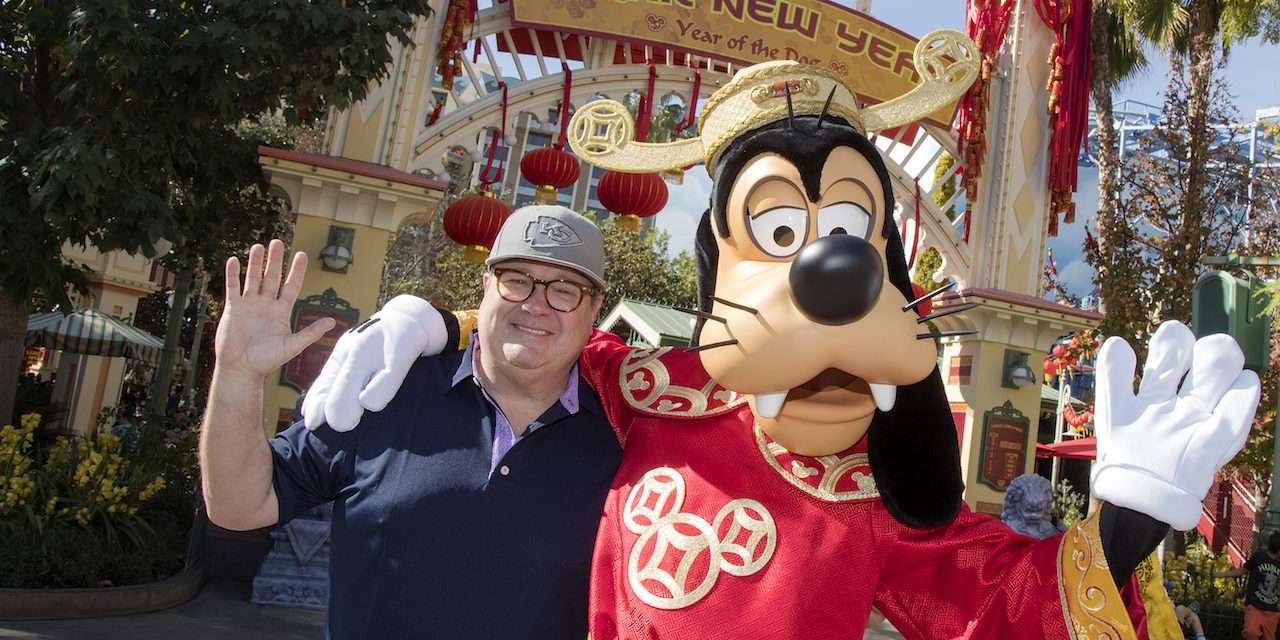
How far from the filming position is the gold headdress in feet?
6.79

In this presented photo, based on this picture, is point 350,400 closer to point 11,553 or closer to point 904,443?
point 904,443

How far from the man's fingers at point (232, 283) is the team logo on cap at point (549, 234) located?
584 mm

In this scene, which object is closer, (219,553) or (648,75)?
(219,553)

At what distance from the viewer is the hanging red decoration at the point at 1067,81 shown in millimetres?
8031

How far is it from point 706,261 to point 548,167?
4.85m

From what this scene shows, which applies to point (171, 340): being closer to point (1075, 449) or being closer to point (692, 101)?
point (692, 101)

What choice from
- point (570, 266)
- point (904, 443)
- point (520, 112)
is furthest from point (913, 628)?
point (520, 112)

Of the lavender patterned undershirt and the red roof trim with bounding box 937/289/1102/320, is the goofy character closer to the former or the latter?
the lavender patterned undershirt

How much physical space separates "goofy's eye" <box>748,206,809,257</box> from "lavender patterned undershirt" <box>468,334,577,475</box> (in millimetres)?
529

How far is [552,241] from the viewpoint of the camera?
200cm

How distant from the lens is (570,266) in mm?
1981

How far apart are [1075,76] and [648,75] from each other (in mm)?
3783

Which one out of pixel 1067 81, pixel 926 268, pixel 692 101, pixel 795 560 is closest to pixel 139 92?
pixel 692 101

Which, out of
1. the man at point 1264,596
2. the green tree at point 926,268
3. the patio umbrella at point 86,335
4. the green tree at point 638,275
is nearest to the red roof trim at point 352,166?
the patio umbrella at point 86,335
